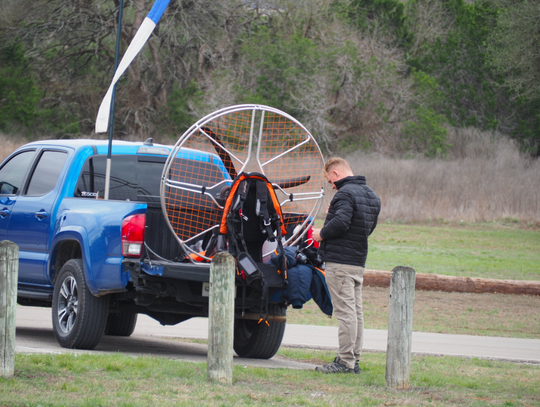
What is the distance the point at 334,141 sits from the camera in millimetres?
39844

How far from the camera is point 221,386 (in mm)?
5727

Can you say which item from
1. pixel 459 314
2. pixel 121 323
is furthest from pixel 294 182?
pixel 459 314

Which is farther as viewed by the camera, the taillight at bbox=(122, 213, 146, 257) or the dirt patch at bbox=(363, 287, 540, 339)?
the dirt patch at bbox=(363, 287, 540, 339)

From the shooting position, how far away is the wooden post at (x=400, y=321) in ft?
19.6

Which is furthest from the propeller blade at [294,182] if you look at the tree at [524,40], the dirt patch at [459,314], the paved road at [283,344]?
the tree at [524,40]

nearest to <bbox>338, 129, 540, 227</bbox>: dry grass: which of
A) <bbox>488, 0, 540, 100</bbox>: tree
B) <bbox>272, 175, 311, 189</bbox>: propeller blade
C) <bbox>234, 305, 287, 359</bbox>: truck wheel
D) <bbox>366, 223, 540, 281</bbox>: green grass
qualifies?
<bbox>366, 223, 540, 281</bbox>: green grass

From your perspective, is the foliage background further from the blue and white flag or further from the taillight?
the taillight

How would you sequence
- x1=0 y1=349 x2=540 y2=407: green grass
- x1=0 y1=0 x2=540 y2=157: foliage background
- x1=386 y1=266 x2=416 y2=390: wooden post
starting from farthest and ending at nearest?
x1=0 y1=0 x2=540 y2=157: foliage background < x1=386 y1=266 x2=416 y2=390: wooden post < x1=0 y1=349 x2=540 y2=407: green grass

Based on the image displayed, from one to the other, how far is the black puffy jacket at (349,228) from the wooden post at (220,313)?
1.34m

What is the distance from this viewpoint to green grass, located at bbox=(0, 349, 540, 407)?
5.23 metres

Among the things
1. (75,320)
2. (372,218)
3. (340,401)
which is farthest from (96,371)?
(372,218)

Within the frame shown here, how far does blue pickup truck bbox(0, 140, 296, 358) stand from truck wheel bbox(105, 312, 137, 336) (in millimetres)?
1007

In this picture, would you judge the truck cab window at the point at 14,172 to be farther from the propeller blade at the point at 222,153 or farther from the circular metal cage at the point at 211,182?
the propeller blade at the point at 222,153

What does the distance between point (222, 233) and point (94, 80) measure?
3410cm
